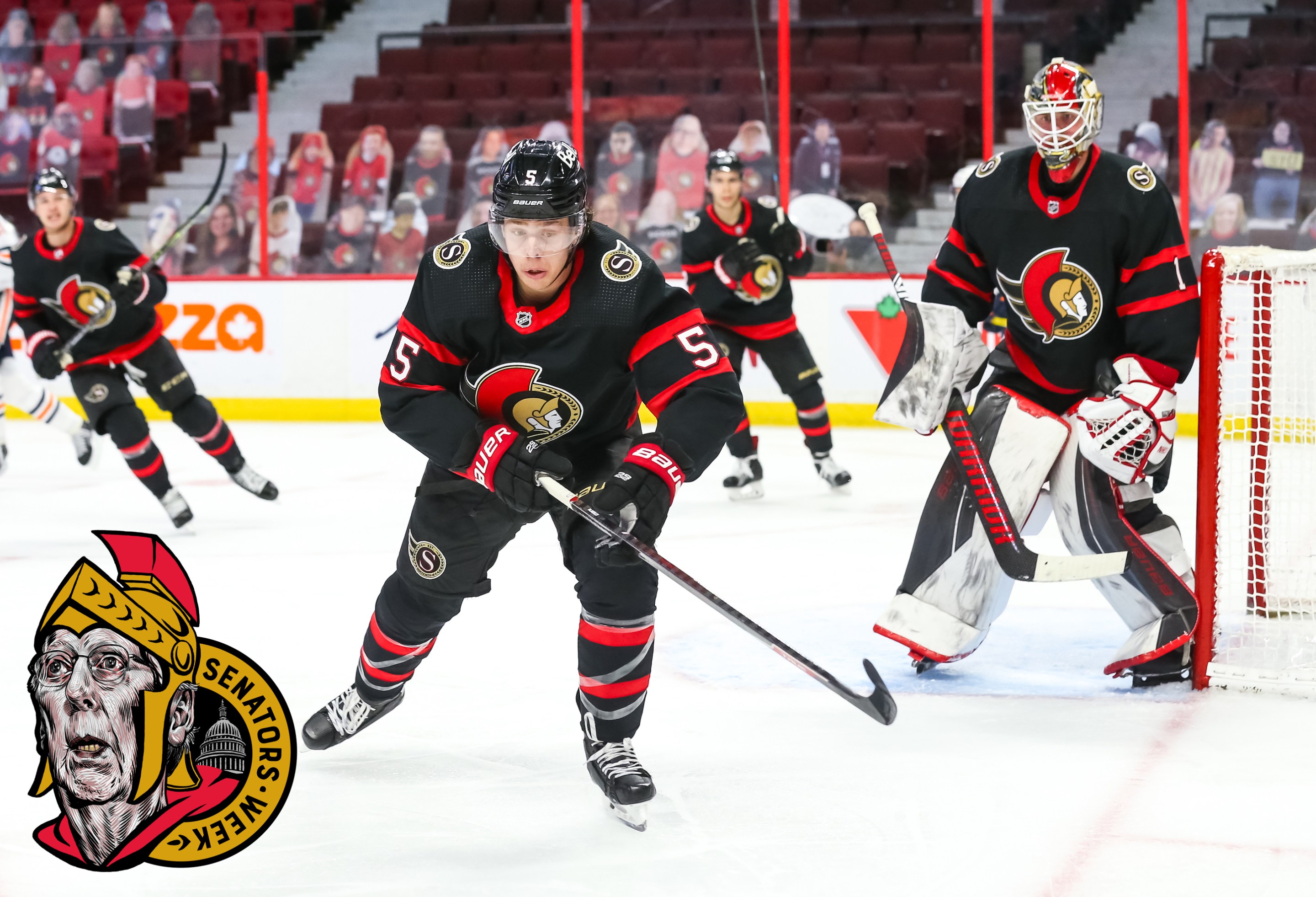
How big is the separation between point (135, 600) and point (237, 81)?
6.71m

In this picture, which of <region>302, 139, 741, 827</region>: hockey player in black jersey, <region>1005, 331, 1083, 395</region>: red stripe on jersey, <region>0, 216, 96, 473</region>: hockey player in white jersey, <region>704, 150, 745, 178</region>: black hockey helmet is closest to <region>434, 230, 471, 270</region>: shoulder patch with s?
<region>302, 139, 741, 827</region>: hockey player in black jersey

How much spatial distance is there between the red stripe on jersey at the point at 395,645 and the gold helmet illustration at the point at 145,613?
0.60 meters

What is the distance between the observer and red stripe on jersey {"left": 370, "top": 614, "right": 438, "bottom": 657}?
2.12 meters

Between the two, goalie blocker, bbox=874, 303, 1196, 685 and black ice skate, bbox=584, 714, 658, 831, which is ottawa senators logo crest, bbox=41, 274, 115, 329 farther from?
black ice skate, bbox=584, 714, 658, 831

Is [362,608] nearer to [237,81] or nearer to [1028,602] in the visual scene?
[1028,602]

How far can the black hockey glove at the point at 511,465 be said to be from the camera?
1839 millimetres

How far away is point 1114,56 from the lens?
6.64 m

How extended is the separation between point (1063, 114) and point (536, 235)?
118cm

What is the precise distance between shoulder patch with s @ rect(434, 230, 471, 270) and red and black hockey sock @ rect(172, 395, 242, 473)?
8.79 feet

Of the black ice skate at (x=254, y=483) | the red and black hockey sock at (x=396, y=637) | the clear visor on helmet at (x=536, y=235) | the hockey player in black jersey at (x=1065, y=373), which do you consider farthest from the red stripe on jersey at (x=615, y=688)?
the black ice skate at (x=254, y=483)

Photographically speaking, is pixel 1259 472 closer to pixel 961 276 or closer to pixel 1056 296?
pixel 1056 296

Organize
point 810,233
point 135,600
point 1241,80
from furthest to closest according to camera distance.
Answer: point 810,233 → point 1241,80 → point 135,600

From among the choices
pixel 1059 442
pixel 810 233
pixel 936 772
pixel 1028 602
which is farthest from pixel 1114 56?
pixel 936 772

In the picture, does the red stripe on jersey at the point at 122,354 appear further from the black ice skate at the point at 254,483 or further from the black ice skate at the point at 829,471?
the black ice skate at the point at 829,471
